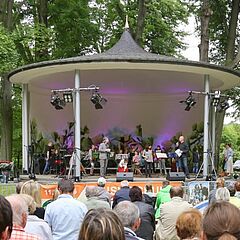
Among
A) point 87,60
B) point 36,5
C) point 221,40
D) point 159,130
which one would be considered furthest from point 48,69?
point 221,40

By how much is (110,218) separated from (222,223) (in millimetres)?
511

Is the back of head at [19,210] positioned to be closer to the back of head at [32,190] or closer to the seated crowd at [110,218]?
the seated crowd at [110,218]

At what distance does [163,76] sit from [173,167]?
13.3ft

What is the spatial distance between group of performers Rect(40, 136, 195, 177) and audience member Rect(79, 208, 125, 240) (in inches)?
533

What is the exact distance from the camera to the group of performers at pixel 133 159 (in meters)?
16.1

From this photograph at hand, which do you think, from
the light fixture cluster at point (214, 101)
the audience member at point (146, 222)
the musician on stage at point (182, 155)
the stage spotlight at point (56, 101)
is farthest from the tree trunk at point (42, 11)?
the audience member at point (146, 222)

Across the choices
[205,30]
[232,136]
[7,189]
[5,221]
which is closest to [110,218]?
[5,221]

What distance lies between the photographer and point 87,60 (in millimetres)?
14898

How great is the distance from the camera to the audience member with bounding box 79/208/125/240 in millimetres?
2346

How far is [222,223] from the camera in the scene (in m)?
2.36

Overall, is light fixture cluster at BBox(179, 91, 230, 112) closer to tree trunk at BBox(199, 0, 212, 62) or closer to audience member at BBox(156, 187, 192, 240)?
tree trunk at BBox(199, 0, 212, 62)

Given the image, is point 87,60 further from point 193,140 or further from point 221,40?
point 221,40

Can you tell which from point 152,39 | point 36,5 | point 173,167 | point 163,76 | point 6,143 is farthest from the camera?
point 152,39

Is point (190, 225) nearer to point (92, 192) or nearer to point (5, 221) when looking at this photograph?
point (5, 221)
